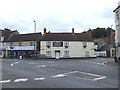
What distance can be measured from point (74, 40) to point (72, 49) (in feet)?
8.76

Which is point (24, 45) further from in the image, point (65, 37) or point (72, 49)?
point (72, 49)

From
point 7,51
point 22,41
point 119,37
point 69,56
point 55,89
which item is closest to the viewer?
point 55,89

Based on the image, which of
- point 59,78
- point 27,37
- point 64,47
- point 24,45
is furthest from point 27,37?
point 59,78

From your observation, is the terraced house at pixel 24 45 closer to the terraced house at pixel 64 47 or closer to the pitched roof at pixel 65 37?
the terraced house at pixel 64 47

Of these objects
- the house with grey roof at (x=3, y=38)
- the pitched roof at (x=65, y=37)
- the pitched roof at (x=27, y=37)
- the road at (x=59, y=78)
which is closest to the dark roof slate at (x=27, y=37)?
the pitched roof at (x=27, y=37)

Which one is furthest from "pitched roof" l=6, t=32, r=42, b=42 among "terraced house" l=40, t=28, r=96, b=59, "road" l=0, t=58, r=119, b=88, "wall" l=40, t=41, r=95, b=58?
"road" l=0, t=58, r=119, b=88

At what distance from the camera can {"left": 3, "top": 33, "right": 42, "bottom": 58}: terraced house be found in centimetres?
4606

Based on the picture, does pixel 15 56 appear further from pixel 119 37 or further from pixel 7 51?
pixel 119 37

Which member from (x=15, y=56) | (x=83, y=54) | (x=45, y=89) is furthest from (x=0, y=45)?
(x=45, y=89)

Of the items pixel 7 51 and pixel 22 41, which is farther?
pixel 7 51

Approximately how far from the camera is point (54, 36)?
45750mm

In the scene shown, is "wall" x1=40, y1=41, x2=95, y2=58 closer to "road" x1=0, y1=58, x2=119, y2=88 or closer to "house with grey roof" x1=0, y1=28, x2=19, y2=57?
"house with grey roof" x1=0, y1=28, x2=19, y2=57

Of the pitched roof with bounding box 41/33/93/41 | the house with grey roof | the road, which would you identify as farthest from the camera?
the house with grey roof

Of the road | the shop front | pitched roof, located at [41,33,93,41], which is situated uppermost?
pitched roof, located at [41,33,93,41]
